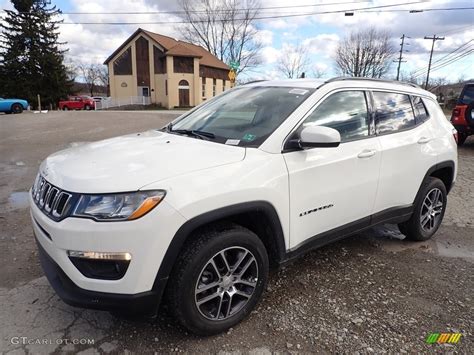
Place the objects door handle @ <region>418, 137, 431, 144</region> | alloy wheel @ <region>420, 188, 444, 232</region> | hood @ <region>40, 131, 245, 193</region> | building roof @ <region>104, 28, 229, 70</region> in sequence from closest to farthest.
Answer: hood @ <region>40, 131, 245, 193</region> → door handle @ <region>418, 137, 431, 144</region> → alloy wheel @ <region>420, 188, 444, 232</region> → building roof @ <region>104, 28, 229, 70</region>

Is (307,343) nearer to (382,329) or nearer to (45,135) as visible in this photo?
(382,329)

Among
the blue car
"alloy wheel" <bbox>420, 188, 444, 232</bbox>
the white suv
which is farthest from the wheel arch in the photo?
the blue car

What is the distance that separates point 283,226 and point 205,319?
848mm

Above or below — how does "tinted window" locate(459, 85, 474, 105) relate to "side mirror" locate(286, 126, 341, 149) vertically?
above

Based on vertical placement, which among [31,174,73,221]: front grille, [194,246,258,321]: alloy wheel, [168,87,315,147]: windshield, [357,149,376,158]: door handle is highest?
[168,87,315,147]: windshield

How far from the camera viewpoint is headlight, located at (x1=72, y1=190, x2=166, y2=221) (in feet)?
6.97

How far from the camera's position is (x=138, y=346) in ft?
8.21

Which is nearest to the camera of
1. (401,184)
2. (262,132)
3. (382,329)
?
(382,329)

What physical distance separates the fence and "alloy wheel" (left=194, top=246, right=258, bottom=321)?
42847mm

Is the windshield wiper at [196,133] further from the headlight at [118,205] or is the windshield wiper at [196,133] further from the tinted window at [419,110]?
the tinted window at [419,110]

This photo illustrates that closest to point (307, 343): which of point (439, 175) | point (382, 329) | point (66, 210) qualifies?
point (382, 329)

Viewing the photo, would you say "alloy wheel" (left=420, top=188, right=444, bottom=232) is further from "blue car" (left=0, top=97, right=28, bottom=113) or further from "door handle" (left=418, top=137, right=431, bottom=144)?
"blue car" (left=0, top=97, right=28, bottom=113)

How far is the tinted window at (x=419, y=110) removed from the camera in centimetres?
405

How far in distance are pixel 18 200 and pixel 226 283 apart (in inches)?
174
